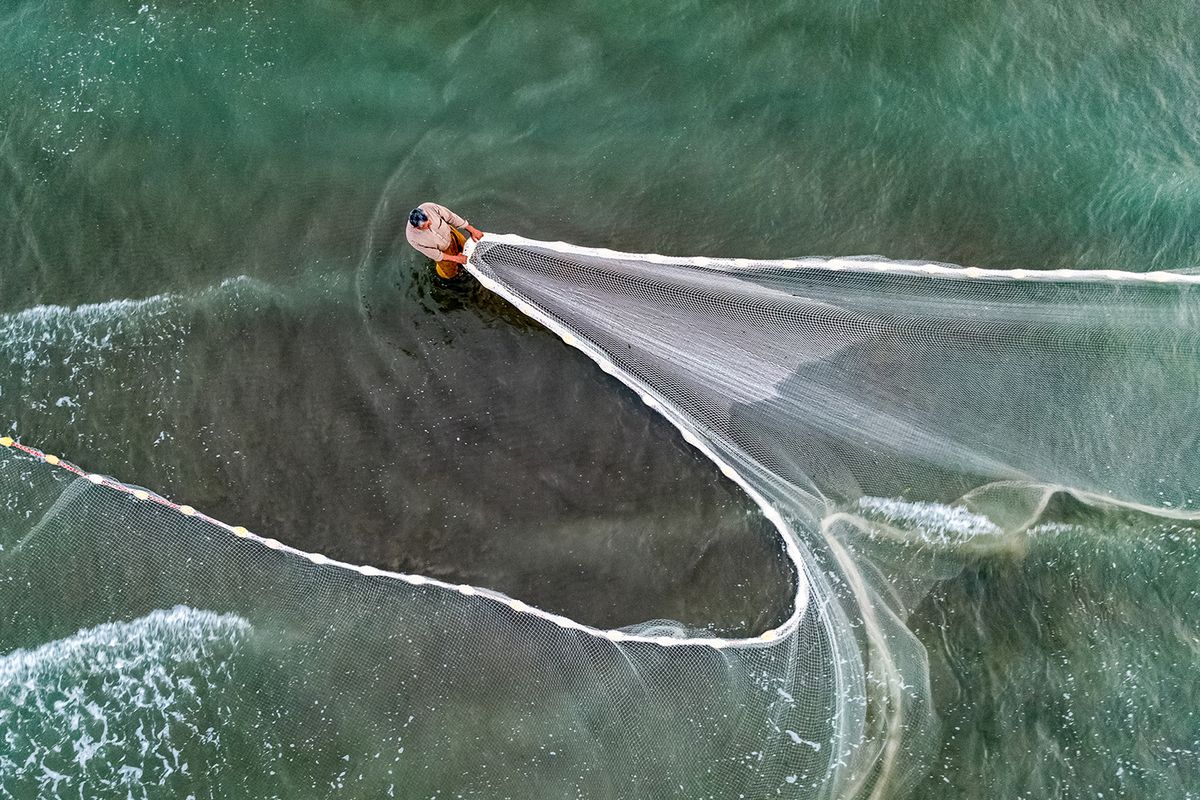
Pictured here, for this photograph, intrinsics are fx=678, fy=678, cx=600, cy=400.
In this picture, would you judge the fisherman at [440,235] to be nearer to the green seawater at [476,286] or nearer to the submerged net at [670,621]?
the submerged net at [670,621]

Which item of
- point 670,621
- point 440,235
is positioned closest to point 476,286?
point 440,235

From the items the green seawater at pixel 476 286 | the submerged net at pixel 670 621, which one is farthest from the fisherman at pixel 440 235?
the green seawater at pixel 476 286

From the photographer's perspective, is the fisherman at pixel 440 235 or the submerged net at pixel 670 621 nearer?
the fisherman at pixel 440 235

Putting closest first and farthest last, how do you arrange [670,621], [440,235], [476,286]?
[440,235] < [670,621] < [476,286]

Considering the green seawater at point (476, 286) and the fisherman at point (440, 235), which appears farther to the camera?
the green seawater at point (476, 286)

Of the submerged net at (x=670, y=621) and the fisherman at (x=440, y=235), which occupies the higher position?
the fisherman at (x=440, y=235)

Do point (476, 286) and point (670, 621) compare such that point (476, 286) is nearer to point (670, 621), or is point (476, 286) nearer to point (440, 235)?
point (440, 235)

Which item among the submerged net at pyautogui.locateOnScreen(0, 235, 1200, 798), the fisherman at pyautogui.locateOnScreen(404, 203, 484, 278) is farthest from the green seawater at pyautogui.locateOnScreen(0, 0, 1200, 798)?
the fisherman at pyautogui.locateOnScreen(404, 203, 484, 278)
